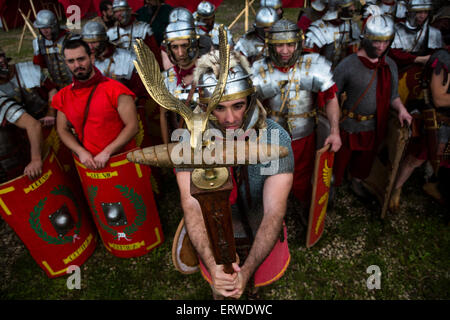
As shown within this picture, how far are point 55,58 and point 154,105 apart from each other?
8.82ft

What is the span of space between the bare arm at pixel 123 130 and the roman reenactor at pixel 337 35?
3.92 meters

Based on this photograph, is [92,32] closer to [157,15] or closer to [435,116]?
[157,15]

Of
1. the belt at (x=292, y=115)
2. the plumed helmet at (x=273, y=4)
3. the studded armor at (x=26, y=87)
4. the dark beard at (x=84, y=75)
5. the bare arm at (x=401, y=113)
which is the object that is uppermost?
the plumed helmet at (x=273, y=4)

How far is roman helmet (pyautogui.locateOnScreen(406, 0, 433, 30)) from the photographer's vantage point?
195 inches

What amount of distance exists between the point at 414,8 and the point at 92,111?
5.55m

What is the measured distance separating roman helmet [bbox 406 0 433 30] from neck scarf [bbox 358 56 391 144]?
236 cm

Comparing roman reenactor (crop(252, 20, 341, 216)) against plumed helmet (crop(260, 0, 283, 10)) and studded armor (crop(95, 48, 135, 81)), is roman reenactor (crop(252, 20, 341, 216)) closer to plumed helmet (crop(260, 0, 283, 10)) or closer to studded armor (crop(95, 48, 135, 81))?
studded armor (crop(95, 48, 135, 81))

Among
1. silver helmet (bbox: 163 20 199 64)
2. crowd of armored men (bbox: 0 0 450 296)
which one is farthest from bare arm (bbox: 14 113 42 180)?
silver helmet (bbox: 163 20 199 64)

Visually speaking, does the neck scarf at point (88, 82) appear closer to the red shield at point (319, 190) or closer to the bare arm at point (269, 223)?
the bare arm at point (269, 223)

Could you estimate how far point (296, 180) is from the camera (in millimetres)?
3750

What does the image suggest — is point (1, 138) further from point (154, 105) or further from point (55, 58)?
point (55, 58)

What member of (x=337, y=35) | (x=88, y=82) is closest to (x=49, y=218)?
(x=88, y=82)

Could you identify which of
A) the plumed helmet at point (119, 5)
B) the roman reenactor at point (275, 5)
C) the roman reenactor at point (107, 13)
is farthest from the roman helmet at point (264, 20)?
the roman reenactor at point (107, 13)

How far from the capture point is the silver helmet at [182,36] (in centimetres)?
387
